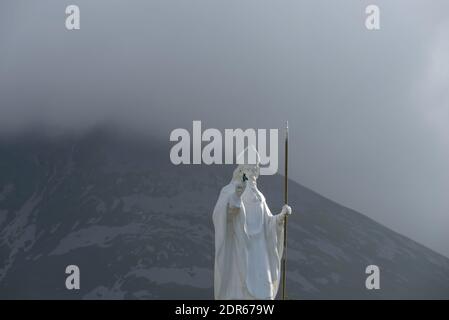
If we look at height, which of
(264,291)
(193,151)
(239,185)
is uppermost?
(193,151)

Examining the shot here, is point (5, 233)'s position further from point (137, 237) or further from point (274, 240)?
point (274, 240)

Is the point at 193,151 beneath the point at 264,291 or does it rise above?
above

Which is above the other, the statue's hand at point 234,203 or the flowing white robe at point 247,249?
the statue's hand at point 234,203

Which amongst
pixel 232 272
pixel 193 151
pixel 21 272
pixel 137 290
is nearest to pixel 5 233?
pixel 21 272

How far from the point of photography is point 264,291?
26719 mm

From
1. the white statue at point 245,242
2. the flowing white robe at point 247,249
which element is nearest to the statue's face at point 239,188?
the white statue at point 245,242

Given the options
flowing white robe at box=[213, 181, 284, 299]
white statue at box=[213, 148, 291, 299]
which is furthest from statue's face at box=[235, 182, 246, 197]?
flowing white robe at box=[213, 181, 284, 299]

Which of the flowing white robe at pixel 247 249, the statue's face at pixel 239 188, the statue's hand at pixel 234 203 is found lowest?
the flowing white robe at pixel 247 249

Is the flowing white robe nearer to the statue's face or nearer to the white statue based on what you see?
the white statue

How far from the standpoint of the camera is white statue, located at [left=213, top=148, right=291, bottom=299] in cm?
2678

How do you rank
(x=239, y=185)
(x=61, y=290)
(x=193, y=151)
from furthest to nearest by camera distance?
1. (x=61, y=290)
2. (x=193, y=151)
3. (x=239, y=185)

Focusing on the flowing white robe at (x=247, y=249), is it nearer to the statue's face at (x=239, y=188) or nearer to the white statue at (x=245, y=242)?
the white statue at (x=245, y=242)

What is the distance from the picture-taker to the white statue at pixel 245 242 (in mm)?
26781

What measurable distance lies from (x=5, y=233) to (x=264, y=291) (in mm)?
13038
